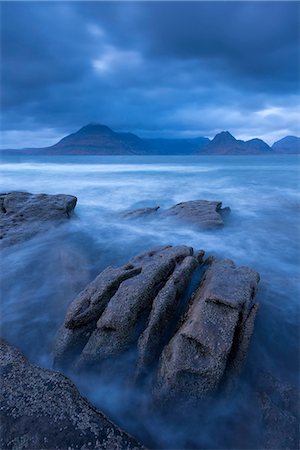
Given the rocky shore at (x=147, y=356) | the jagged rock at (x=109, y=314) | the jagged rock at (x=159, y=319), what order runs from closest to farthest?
the rocky shore at (x=147, y=356) < the jagged rock at (x=159, y=319) < the jagged rock at (x=109, y=314)

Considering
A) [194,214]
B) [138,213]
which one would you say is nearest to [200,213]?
[194,214]

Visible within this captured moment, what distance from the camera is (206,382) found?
3.77 m

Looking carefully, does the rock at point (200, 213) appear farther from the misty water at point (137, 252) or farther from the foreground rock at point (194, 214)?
the misty water at point (137, 252)

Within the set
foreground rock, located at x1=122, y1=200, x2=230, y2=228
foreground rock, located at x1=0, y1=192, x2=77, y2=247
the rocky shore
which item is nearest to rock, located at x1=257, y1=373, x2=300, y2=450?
the rocky shore

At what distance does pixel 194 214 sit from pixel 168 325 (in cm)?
690

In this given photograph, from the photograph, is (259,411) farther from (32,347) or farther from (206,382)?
(32,347)

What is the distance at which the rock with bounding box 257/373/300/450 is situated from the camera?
3.45m

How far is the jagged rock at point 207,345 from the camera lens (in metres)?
3.77

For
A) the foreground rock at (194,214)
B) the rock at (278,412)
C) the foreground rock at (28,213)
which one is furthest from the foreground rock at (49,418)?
the foreground rock at (194,214)

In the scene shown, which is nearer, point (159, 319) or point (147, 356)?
point (147, 356)

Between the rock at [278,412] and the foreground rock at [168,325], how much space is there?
0.46 meters

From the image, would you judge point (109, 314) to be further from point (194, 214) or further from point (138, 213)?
point (138, 213)

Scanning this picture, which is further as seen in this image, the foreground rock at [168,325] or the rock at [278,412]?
the foreground rock at [168,325]

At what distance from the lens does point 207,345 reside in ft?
12.6
